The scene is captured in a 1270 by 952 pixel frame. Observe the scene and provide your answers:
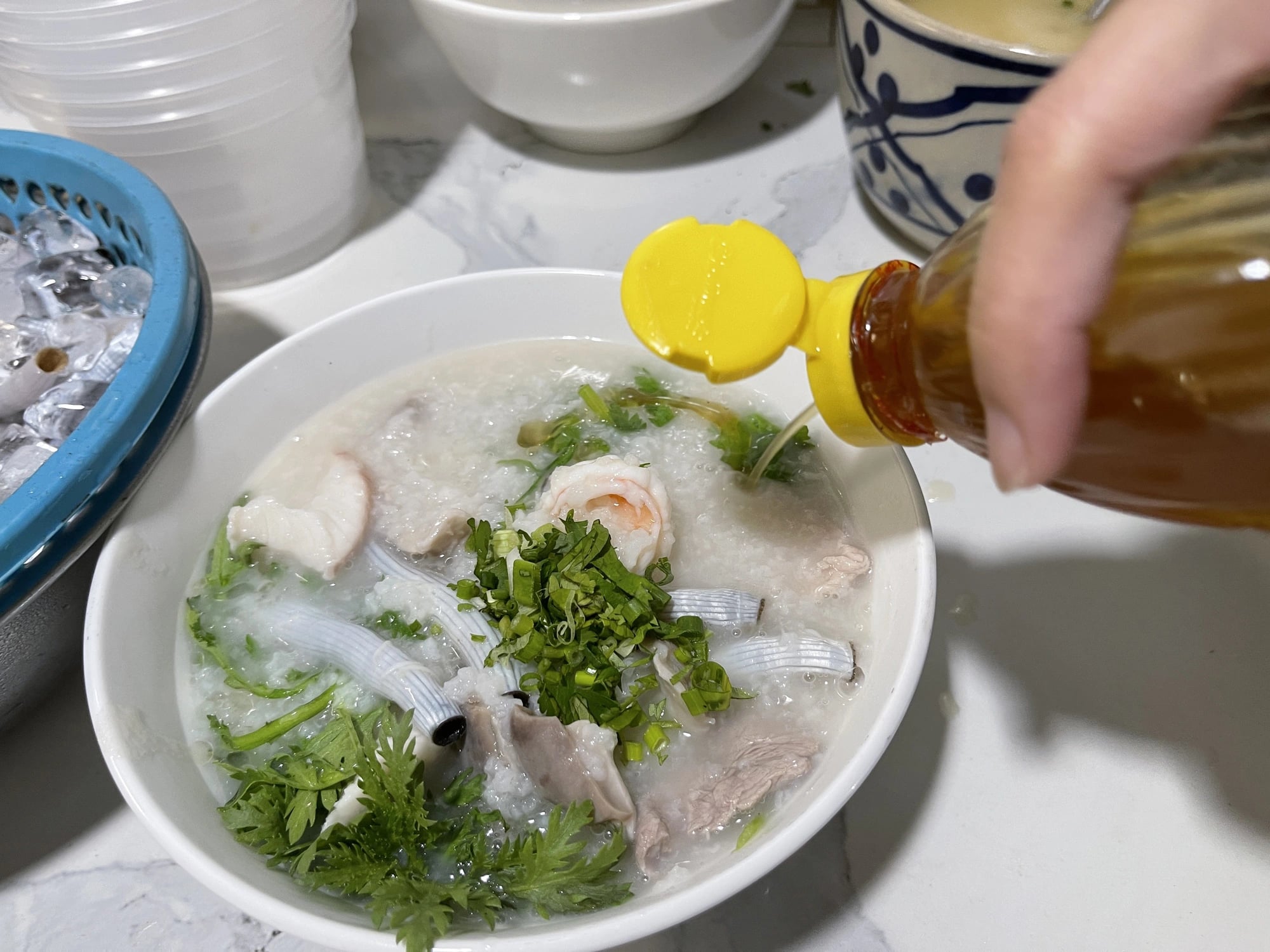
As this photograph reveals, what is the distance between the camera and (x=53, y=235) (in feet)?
3.00

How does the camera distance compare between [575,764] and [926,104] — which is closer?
[575,764]

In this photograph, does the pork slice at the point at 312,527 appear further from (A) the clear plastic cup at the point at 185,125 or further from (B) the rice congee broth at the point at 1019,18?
(B) the rice congee broth at the point at 1019,18

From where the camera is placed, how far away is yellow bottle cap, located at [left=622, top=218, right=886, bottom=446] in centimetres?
58

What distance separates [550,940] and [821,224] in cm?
94

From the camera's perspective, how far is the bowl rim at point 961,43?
2.60ft

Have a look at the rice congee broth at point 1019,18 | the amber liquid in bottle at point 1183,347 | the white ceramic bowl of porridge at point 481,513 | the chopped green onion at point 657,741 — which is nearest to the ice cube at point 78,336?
the white ceramic bowl of porridge at point 481,513

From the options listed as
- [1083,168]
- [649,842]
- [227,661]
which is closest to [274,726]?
[227,661]

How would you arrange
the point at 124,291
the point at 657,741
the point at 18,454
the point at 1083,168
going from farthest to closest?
1. the point at 124,291
2. the point at 18,454
3. the point at 657,741
4. the point at 1083,168

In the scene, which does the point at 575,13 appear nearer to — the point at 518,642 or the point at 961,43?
the point at 961,43

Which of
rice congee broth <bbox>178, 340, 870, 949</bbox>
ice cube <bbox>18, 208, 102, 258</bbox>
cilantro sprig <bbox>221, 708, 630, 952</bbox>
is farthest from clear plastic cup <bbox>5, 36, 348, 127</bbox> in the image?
cilantro sprig <bbox>221, 708, 630, 952</bbox>

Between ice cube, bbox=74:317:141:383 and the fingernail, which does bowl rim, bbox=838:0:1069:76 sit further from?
ice cube, bbox=74:317:141:383

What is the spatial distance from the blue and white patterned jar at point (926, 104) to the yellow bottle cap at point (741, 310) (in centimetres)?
36

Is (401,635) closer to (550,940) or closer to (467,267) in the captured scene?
A: (550,940)

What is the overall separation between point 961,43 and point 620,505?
0.51 metres
